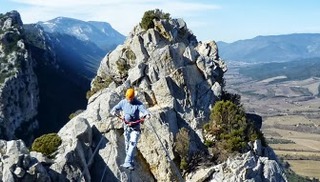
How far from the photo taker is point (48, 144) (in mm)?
33500

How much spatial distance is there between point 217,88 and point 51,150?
53.1 ft

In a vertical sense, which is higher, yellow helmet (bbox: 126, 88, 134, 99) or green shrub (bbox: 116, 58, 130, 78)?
yellow helmet (bbox: 126, 88, 134, 99)

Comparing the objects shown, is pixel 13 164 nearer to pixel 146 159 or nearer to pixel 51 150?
pixel 51 150

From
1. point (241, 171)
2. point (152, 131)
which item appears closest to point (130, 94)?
point (152, 131)

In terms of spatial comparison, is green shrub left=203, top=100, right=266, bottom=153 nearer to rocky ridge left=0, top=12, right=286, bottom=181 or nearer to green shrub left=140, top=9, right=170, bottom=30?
Answer: rocky ridge left=0, top=12, right=286, bottom=181

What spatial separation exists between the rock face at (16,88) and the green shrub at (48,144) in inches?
2657

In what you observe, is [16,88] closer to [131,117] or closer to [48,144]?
[48,144]

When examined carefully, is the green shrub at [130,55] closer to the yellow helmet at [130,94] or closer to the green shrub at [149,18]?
the green shrub at [149,18]

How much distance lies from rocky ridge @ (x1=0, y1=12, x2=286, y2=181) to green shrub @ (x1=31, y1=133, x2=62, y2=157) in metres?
0.51

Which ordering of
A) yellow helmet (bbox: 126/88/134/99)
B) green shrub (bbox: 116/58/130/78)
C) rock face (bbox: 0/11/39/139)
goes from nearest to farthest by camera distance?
1. yellow helmet (bbox: 126/88/134/99)
2. green shrub (bbox: 116/58/130/78)
3. rock face (bbox: 0/11/39/139)

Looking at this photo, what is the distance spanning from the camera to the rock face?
340ft

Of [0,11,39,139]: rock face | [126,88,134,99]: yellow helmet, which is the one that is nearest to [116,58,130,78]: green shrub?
[126,88,134,99]: yellow helmet

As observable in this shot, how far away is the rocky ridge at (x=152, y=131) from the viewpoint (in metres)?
31.0

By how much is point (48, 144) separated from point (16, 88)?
79942 mm
